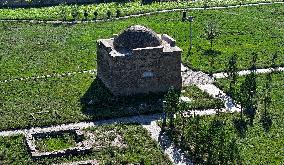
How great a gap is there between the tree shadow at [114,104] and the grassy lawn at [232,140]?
171 inches

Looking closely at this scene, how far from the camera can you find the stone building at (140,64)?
52781mm

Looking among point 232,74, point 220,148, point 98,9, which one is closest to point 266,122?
point 220,148

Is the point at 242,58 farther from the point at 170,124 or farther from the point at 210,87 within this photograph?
the point at 170,124

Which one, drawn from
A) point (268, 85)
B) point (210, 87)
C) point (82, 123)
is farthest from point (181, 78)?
point (82, 123)

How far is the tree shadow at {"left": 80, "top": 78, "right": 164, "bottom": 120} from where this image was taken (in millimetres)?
49719

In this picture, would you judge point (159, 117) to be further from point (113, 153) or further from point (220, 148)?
point (220, 148)

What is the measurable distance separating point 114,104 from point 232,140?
14.8 m

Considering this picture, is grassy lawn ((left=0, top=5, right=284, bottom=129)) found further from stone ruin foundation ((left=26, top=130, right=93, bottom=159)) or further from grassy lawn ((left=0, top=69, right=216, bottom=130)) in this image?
stone ruin foundation ((left=26, top=130, right=93, bottom=159))

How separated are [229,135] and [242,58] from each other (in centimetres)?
2139

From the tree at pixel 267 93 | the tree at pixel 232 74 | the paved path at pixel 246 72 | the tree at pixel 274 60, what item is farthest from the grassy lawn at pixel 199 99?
the tree at pixel 274 60

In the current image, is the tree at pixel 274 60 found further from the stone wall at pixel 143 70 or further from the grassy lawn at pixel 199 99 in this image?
the stone wall at pixel 143 70

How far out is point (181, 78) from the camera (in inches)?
2175

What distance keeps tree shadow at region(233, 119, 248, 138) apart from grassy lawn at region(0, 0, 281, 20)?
125 feet

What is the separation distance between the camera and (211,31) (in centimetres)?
6994
